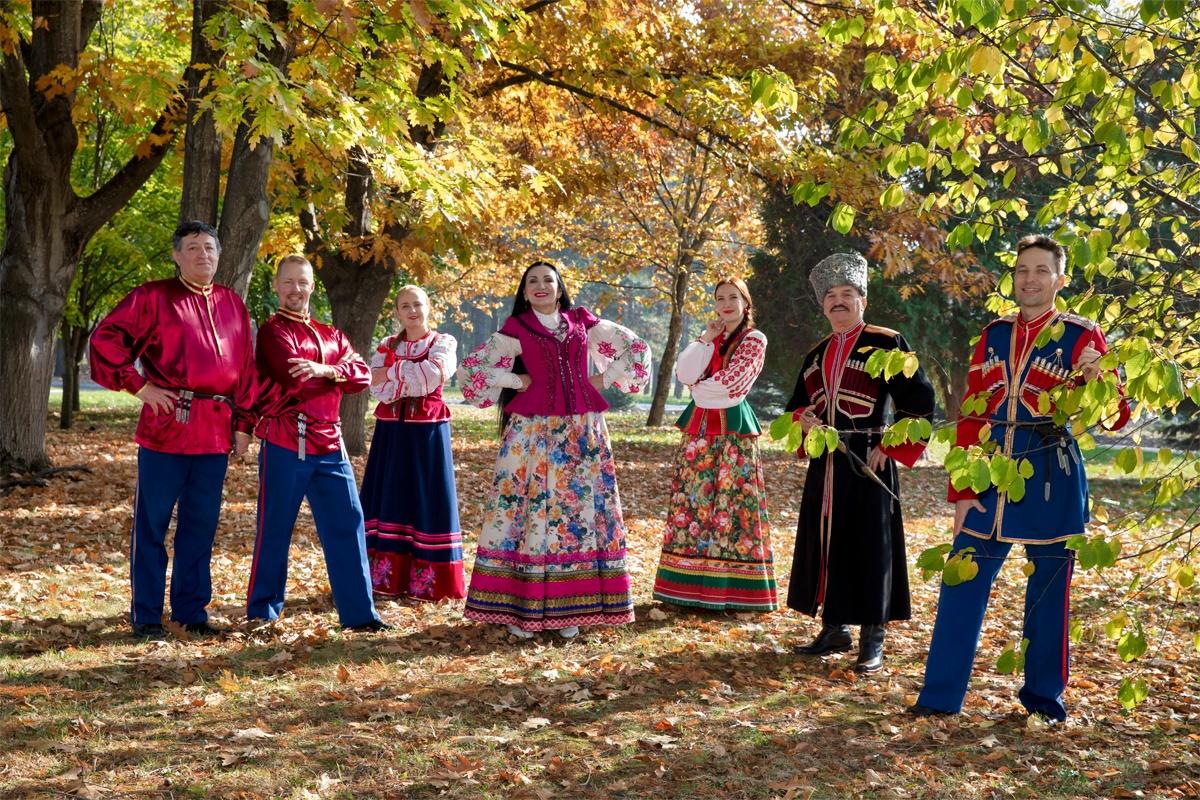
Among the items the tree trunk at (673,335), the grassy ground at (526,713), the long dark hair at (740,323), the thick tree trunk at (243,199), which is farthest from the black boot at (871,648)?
the tree trunk at (673,335)

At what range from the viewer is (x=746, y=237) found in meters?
26.0

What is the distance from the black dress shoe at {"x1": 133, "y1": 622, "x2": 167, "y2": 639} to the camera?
589 cm

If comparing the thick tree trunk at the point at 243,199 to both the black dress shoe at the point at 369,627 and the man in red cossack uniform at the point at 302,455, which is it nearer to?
the man in red cossack uniform at the point at 302,455

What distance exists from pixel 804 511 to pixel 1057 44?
3.32m

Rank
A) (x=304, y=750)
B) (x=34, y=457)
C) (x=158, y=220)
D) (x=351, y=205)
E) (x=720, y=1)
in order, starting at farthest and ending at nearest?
(x=158, y=220) < (x=720, y=1) < (x=351, y=205) < (x=34, y=457) < (x=304, y=750)

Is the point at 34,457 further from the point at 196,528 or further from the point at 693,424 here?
the point at 693,424

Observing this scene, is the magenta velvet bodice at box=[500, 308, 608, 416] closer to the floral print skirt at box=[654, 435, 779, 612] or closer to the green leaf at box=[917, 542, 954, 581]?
the floral print skirt at box=[654, 435, 779, 612]

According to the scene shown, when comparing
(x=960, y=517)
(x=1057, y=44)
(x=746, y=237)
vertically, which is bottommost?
→ (x=960, y=517)

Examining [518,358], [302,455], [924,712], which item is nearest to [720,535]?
[518,358]

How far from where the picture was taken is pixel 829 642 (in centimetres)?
609

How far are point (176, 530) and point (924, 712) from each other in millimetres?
3961

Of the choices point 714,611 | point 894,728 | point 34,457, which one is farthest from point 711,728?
point 34,457

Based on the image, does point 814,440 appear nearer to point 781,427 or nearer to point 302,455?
point 781,427

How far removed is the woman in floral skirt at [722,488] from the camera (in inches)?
270
